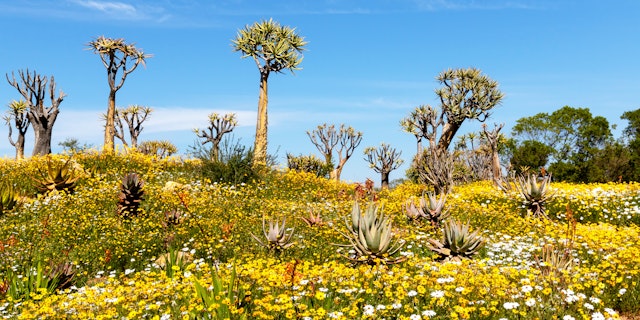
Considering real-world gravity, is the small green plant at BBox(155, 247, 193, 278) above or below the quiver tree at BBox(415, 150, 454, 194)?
below

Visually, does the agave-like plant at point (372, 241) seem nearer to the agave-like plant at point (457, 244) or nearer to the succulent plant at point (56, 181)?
the agave-like plant at point (457, 244)

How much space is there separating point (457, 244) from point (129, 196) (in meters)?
8.58

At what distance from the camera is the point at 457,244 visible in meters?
9.19

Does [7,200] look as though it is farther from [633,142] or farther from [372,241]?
[633,142]

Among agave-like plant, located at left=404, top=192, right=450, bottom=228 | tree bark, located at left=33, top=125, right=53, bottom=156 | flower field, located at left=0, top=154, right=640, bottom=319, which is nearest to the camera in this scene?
flower field, located at left=0, top=154, right=640, bottom=319

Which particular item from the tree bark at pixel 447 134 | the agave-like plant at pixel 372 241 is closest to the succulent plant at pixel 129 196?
the agave-like plant at pixel 372 241

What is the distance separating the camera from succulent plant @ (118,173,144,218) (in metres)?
13.6

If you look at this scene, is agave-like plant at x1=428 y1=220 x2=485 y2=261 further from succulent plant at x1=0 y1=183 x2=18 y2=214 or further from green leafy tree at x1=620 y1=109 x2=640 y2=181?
green leafy tree at x1=620 y1=109 x2=640 y2=181

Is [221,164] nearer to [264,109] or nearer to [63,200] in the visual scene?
[63,200]

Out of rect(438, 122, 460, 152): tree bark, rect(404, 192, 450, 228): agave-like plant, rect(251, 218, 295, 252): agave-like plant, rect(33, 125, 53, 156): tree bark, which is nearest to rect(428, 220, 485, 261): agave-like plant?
rect(251, 218, 295, 252): agave-like plant

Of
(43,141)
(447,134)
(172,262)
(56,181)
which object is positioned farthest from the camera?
(43,141)

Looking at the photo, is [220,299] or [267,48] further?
[267,48]

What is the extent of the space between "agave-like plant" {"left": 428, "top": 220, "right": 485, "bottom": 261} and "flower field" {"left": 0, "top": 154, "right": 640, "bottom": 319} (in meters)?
0.24

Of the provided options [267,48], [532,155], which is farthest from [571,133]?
[267,48]
